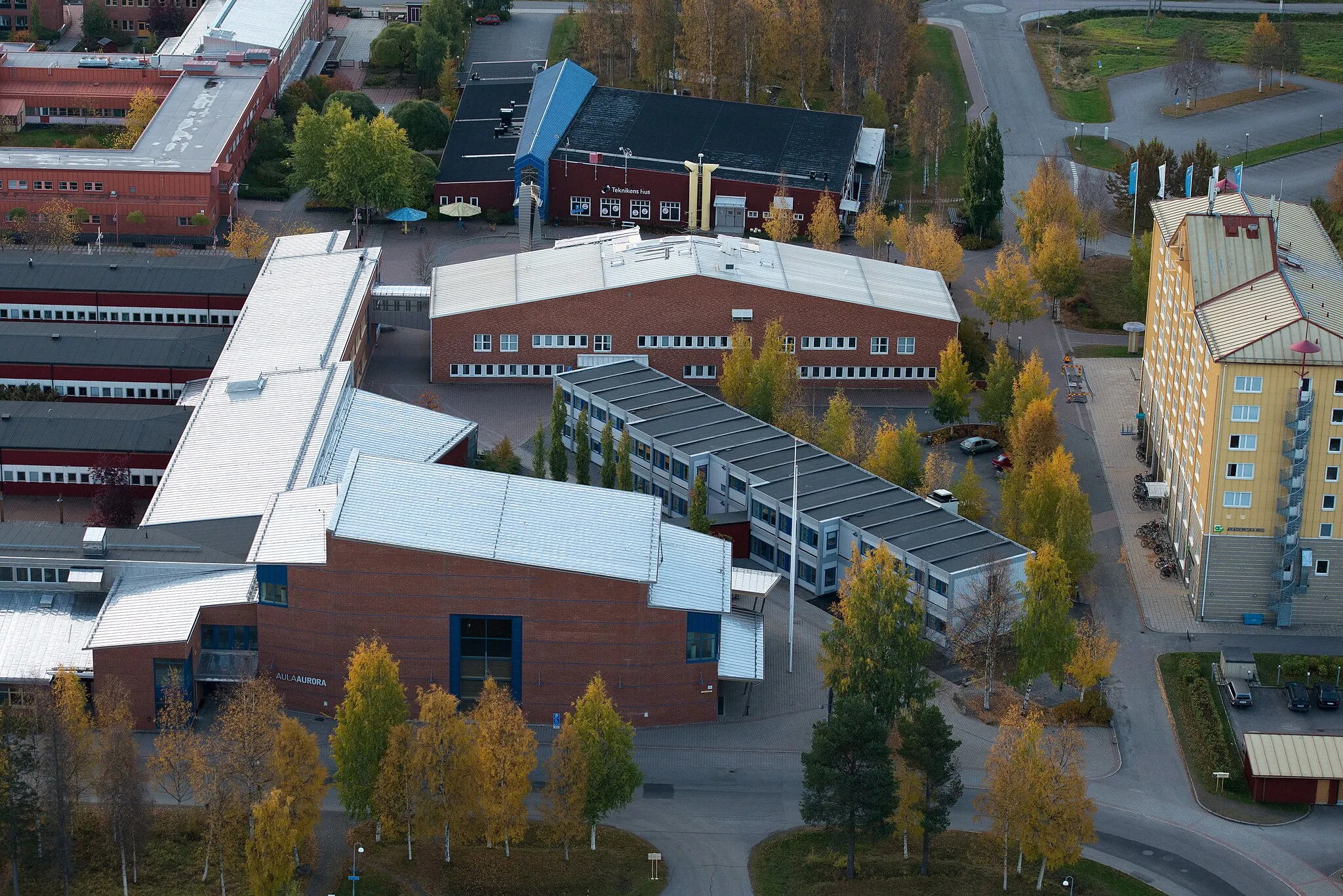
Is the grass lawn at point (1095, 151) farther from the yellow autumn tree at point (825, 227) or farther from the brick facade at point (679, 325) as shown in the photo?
the brick facade at point (679, 325)

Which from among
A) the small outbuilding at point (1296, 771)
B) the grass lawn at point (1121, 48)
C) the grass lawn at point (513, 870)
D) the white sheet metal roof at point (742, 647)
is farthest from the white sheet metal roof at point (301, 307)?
the grass lawn at point (1121, 48)

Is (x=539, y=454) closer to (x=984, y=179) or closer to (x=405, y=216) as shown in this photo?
(x=405, y=216)

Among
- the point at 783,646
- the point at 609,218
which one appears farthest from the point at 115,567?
the point at 609,218

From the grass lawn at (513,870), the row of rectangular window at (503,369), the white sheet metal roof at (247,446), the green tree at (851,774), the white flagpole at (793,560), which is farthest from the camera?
the row of rectangular window at (503,369)

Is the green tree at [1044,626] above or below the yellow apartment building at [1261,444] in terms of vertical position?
below

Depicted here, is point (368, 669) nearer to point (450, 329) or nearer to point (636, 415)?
point (636, 415)
